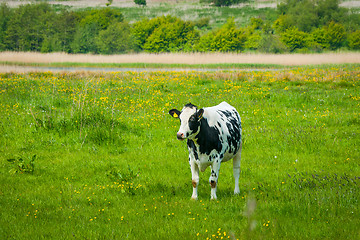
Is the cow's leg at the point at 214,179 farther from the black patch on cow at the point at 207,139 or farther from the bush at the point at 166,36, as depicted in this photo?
the bush at the point at 166,36

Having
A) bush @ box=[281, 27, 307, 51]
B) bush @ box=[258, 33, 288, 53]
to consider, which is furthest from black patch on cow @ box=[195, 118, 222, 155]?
bush @ box=[281, 27, 307, 51]

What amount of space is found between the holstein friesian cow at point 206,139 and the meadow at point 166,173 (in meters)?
0.62

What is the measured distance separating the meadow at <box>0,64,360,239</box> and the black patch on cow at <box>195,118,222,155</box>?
101 cm

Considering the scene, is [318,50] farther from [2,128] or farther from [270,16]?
[2,128]

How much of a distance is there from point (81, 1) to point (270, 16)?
102196 millimetres

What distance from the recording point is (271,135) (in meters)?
11.9

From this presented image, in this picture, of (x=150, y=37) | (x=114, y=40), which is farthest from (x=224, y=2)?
(x=114, y=40)

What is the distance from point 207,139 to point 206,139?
0.02 meters

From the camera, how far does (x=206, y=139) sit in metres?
7.07

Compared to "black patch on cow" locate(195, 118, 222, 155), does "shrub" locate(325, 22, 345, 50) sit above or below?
above

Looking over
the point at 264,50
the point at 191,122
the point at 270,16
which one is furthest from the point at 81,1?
the point at 191,122

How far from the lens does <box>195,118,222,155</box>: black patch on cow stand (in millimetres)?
7062

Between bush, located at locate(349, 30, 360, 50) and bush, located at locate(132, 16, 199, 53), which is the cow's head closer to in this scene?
bush, located at locate(132, 16, 199, 53)

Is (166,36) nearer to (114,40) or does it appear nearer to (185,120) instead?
(114,40)
